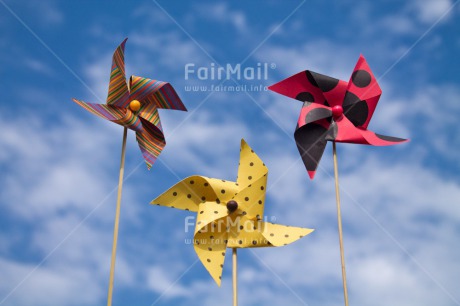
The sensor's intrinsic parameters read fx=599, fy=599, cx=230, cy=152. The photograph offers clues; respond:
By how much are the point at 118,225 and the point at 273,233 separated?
1.54 meters

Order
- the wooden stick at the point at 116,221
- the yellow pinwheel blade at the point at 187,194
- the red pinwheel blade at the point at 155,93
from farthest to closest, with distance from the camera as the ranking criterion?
the red pinwheel blade at the point at 155,93 < the yellow pinwheel blade at the point at 187,194 < the wooden stick at the point at 116,221

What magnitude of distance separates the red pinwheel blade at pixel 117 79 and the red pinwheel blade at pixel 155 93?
158mm

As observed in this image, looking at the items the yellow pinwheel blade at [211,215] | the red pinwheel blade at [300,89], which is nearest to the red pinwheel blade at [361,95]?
the red pinwheel blade at [300,89]

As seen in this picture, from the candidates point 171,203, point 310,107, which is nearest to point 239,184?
point 171,203

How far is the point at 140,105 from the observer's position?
650 cm

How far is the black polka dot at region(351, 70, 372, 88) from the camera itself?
6550 millimetres

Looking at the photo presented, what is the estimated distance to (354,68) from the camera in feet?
21.7

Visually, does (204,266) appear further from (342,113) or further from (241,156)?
(342,113)

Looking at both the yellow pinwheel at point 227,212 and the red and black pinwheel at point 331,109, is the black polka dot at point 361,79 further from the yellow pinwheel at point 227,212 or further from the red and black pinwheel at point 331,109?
the yellow pinwheel at point 227,212

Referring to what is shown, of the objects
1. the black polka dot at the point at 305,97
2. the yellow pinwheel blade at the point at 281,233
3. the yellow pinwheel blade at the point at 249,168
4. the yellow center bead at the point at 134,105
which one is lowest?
the yellow pinwheel blade at the point at 281,233

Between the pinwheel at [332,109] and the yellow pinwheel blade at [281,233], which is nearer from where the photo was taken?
the yellow pinwheel blade at [281,233]

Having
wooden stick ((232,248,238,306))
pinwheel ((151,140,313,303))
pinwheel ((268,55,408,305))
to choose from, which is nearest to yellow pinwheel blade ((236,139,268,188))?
pinwheel ((151,140,313,303))

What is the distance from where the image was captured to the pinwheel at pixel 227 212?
595 centimetres

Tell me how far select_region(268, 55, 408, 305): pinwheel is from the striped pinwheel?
1.21 meters
